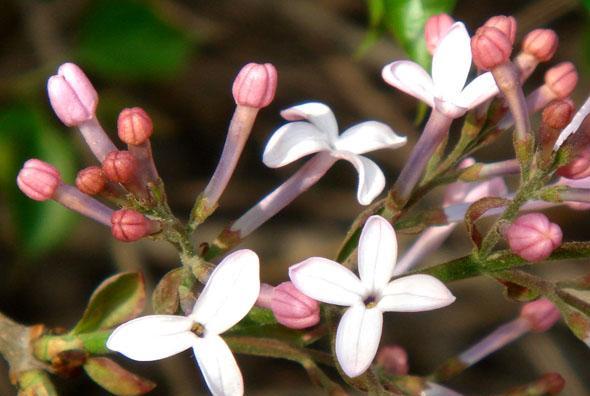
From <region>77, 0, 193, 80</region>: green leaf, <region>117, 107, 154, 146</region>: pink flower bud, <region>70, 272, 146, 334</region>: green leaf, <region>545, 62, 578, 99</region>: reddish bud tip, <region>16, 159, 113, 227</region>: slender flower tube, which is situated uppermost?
<region>77, 0, 193, 80</region>: green leaf

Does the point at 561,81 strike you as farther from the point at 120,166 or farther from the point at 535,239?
the point at 120,166

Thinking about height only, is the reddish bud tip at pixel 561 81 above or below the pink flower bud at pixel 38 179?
above

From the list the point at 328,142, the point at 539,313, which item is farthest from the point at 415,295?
the point at 539,313

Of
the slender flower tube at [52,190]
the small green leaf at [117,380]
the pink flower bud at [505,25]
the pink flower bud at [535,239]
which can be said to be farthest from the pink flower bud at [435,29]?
the small green leaf at [117,380]

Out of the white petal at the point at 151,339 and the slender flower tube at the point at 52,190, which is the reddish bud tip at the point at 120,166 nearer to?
the slender flower tube at the point at 52,190

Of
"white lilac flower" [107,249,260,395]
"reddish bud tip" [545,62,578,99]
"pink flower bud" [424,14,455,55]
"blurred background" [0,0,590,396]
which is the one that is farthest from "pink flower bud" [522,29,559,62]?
"blurred background" [0,0,590,396]

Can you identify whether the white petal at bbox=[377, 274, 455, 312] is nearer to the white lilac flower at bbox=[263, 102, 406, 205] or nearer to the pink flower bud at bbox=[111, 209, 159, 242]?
the white lilac flower at bbox=[263, 102, 406, 205]
